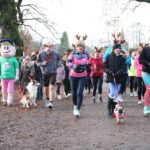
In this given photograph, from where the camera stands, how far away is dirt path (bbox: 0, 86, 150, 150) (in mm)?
8747

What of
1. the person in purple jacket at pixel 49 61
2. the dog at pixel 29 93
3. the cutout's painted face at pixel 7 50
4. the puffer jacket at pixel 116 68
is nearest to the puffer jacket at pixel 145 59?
the puffer jacket at pixel 116 68

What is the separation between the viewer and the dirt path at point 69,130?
875cm

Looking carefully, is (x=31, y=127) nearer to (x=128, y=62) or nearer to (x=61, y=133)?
(x=61, y=133)

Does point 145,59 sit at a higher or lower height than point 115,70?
higher

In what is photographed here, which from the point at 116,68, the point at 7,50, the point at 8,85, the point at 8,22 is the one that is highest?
the point at 8,22

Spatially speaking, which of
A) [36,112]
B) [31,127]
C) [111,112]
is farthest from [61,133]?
[36,112]

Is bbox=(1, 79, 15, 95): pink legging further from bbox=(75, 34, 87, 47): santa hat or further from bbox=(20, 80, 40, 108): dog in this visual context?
bbox=(75, 34, 87, 47): santa hat

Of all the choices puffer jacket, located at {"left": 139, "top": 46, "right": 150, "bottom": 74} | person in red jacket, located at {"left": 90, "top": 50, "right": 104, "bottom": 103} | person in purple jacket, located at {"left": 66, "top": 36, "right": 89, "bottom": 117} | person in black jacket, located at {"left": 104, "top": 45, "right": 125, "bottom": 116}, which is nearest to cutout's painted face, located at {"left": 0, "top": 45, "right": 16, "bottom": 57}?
person in red jacket, located at {"left": 90, "top": 50, "right": 104, "bottom": 103}

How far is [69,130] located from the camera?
10.4 meters

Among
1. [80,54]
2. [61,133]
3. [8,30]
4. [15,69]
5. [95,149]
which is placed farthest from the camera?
[8,30]

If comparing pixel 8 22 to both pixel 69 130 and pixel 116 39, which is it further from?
pixel 69 130

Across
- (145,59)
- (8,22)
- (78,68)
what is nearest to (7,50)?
(78,68)

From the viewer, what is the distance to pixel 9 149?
8.45 meters

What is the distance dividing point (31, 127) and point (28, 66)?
504 centimetres
